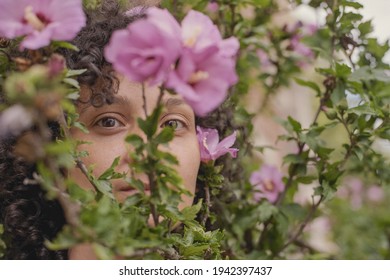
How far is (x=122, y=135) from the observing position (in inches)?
47.4

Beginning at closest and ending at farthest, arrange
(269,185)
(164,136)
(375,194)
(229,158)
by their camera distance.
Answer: (164,136), (229,158), (269,185), (375,194)

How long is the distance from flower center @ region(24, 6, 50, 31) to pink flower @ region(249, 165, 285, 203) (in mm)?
1092

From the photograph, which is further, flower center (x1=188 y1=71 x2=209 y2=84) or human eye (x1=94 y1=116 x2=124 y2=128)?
human eye (x1=94 y1=116 x2=124 y2=128)

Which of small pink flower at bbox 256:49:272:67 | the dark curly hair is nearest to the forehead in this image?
the dark curly hair

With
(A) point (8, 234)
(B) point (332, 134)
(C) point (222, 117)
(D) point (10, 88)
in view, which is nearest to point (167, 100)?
(C) point (222, 117)

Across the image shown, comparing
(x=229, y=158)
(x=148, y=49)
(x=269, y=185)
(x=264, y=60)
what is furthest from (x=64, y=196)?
(x=264, y=60)

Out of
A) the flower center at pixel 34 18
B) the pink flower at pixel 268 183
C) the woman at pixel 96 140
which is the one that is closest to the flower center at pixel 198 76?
the flower center at pixel 34 18

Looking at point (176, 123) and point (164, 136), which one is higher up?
point (164, 136)

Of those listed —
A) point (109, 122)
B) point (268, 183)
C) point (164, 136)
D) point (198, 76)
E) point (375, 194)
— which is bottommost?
point (375, 194)

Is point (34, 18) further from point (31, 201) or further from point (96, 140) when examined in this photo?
point (31, 201)

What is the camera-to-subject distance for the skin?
3.88ft

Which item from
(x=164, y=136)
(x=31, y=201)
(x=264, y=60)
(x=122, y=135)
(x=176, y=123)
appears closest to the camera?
(x=164, y=136)

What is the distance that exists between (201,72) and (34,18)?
0.25 meters

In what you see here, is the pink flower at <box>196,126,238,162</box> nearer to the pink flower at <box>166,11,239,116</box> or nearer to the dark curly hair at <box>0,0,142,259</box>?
the dark curly hair at <box>0,0,142,259</box>
